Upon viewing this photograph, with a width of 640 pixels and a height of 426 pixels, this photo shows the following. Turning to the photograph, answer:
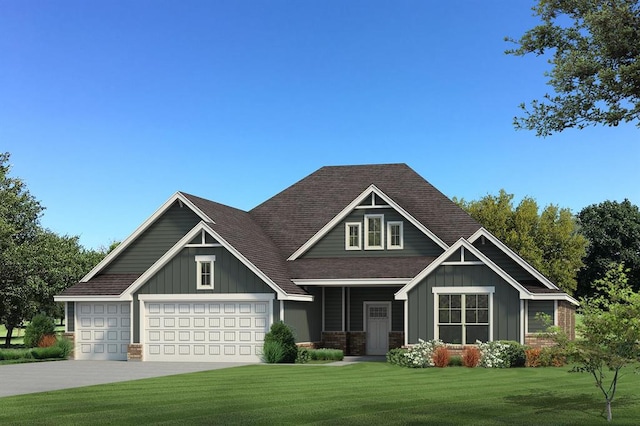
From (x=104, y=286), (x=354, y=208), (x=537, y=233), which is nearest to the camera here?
(x=104, y=286)

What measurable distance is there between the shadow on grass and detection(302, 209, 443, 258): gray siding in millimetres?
16460

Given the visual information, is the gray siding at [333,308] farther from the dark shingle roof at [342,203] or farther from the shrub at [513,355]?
the shrub at [513,355]

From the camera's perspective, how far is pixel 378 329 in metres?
38.8

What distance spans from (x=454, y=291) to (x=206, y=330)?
9964 millimetres

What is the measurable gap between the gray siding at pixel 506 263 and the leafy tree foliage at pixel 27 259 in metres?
27.7

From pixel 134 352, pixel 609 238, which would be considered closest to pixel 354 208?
pixel 134 352

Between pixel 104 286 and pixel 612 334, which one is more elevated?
pixel 104 286

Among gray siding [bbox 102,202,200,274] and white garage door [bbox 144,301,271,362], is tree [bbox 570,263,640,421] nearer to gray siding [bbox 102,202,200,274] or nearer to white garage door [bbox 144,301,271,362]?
white garage door [bbox 144,301,271,362]

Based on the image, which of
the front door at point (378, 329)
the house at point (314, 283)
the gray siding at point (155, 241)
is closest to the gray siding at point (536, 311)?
the house at point (314, 283)

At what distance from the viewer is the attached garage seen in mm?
34500

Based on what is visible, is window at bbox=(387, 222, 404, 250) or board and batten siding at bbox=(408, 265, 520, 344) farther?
Result: window at bbox=(387, 222, 404, 250)

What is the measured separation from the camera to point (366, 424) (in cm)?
1669

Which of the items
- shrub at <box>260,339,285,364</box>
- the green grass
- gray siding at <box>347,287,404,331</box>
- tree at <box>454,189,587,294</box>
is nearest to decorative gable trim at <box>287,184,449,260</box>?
gray siding at <box>347,287,404,331</box>

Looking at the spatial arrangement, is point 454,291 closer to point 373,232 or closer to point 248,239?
point 373,232
